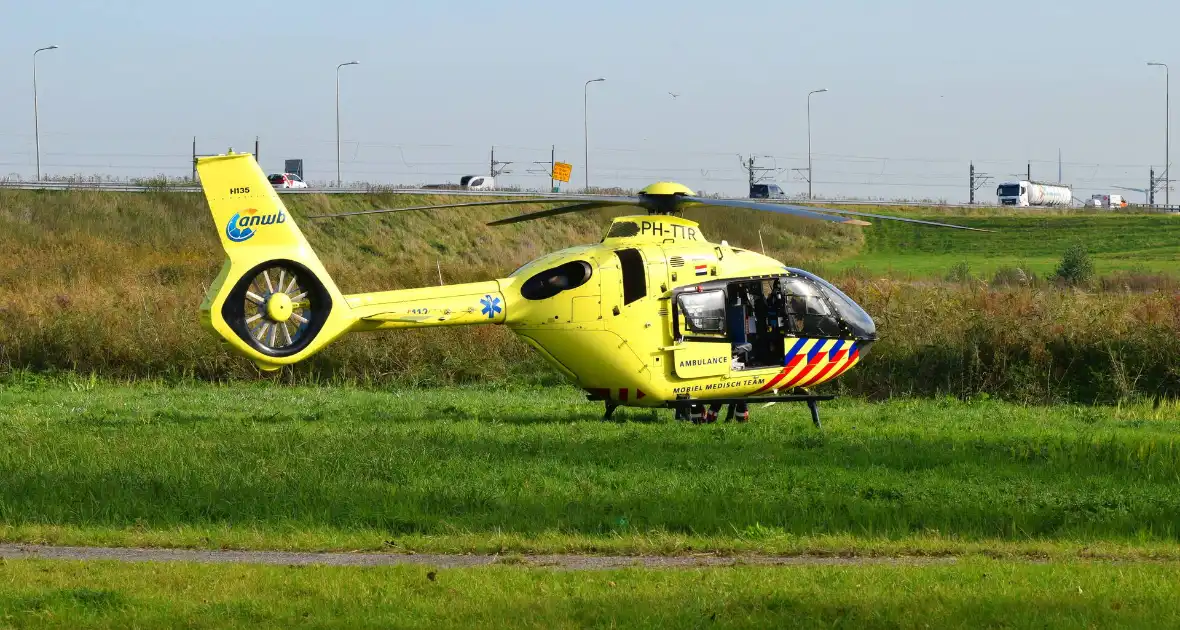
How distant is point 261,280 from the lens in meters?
19.0

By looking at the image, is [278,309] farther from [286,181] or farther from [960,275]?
[286,181]

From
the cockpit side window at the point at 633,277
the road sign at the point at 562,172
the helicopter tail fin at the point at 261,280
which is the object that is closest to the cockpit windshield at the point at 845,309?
the cockpit side window at the point at 633,277

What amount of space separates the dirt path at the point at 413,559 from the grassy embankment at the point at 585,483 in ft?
0.84

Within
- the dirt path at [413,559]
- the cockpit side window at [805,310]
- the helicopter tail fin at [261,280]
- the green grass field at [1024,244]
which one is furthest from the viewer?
the green grass field at [1024,244]

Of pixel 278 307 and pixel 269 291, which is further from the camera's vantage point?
pixel 269 291

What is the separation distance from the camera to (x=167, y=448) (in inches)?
730

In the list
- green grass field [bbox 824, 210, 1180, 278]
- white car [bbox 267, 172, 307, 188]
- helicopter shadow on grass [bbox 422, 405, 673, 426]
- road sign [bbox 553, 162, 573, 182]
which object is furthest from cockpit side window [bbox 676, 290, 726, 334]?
white car [bbox 267, 172, 307, 188]

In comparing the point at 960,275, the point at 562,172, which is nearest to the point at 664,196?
the point at 960,275

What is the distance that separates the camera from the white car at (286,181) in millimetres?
65375

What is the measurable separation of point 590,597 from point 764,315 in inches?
464

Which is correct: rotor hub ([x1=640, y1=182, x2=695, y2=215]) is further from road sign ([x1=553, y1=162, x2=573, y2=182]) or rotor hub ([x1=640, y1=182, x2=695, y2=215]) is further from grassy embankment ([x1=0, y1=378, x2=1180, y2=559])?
road sign ([x1=553, y1=162, x2=573, y2=182])

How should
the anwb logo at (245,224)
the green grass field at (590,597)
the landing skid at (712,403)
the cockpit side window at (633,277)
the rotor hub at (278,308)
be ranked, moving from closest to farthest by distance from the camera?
1. the green grass field at (590,597)
2. the rotor hub at (278,308)
3. the anwb logo at (245,224)
4. the cockpit side window at (633,277)
5. the landing skid at (712,403)

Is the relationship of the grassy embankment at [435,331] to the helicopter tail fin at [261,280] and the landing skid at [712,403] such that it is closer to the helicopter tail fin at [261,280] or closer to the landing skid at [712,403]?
the helicopter tail fin at [261,280]

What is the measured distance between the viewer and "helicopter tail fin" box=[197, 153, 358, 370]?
17969mm
